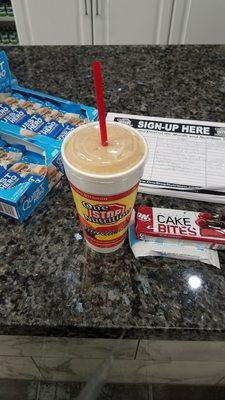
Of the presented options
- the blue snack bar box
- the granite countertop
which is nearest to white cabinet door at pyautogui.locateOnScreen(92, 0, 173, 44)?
the blue snack bar box

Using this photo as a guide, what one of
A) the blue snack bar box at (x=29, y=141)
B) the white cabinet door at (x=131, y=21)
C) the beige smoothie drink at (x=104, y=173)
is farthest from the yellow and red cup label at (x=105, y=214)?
the white cabinet door at (x=131, y=21)

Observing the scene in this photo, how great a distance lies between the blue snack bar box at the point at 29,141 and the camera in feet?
1.74

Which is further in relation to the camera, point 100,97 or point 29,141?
point 29,141

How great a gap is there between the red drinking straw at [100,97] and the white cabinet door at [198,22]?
1.63 m

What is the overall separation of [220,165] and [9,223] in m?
0.40

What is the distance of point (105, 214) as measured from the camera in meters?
0.42

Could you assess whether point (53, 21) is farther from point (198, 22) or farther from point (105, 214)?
point (105, 214)

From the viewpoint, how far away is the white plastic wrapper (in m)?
0.49

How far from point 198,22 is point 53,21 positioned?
0.79m

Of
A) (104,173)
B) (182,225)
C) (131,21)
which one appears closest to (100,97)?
(104,173)

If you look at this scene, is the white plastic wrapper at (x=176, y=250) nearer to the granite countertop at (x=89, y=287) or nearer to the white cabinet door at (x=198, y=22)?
the granite countertop at (x=89, y=287)

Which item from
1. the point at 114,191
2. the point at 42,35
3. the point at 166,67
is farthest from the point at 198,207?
the point at 42,35

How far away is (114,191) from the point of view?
1.29 feet

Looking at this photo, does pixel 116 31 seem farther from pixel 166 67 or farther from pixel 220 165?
pixel 220 165
